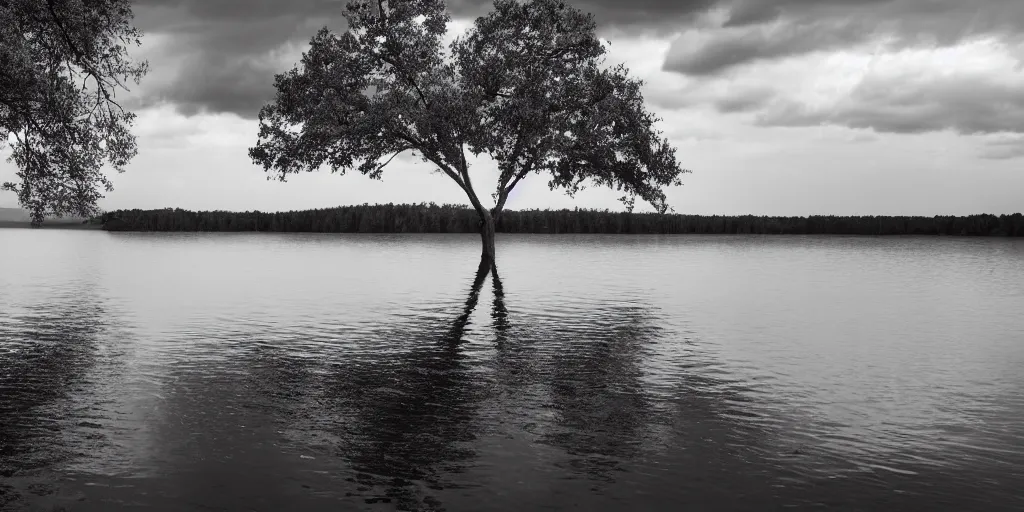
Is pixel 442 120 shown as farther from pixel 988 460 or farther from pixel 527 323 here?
pixel 988 460

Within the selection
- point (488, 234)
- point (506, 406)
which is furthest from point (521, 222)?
point (506, 406)

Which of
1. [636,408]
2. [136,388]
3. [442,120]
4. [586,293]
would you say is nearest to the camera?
[636,408]

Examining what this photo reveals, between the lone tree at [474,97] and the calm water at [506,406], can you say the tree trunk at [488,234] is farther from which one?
the calm water at [506,406]

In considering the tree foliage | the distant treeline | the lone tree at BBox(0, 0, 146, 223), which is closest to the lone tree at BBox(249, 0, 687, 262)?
the tree foliage

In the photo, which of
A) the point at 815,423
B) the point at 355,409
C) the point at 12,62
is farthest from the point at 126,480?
the point at 12,62

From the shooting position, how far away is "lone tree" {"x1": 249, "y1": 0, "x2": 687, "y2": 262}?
197 feet

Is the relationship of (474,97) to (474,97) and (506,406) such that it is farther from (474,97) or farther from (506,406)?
(506,406)

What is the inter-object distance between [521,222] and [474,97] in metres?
94.2

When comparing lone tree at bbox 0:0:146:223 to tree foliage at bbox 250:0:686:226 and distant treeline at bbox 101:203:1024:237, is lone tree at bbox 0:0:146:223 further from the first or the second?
distant treeline at bbox 101:203:1024:237

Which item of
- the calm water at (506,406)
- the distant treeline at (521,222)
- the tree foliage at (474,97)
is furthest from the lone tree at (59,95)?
the distant treeline at (521,222)

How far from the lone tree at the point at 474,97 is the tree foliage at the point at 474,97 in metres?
0.09

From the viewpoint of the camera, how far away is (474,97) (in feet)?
196

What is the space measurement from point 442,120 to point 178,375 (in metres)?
43.5

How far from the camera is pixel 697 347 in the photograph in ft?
78.1
